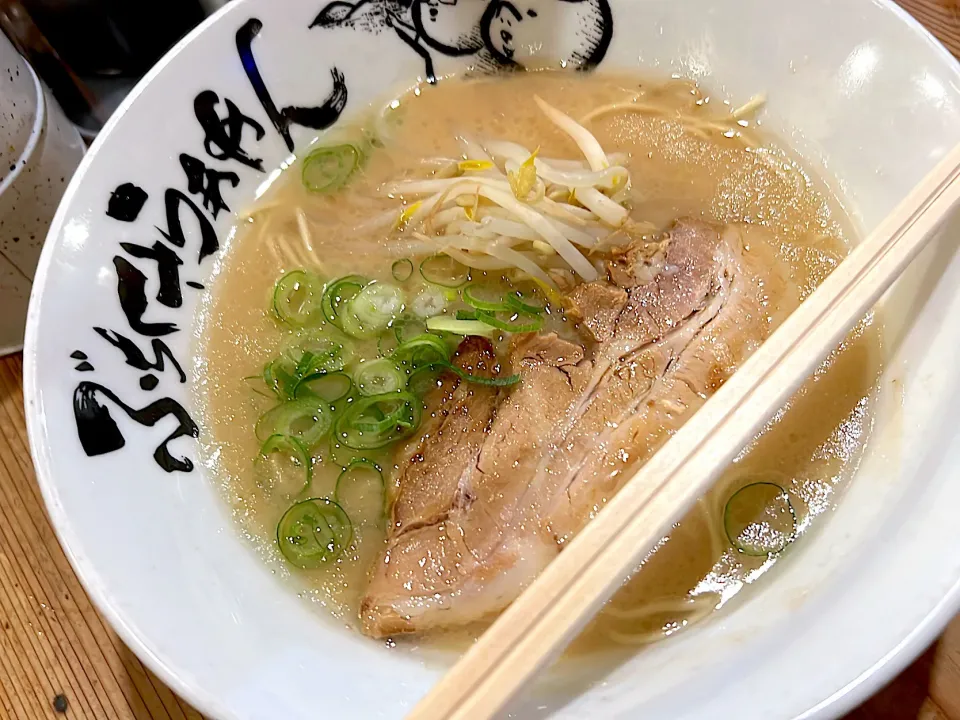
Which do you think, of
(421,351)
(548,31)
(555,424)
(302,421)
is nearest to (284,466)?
(302,421)

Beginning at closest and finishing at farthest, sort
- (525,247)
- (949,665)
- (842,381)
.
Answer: (949,665), (842,381), (525,247)

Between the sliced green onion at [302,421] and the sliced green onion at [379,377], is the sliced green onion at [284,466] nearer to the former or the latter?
the sliced green onion at [302,421]

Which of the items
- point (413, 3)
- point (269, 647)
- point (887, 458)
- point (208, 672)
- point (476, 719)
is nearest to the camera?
point (476, 719)

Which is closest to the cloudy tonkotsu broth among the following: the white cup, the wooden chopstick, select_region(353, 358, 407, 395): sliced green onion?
select_region(353, 358, 407, 395): sliced green onion

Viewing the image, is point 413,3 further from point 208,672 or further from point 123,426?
point 208,672

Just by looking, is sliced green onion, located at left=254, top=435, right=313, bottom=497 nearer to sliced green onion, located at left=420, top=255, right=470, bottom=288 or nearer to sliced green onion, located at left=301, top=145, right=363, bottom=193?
sliced green onion, located at left=420, top=255, right=470, bottom=288

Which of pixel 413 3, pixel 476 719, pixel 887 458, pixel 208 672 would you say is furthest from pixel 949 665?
pixel 413 3

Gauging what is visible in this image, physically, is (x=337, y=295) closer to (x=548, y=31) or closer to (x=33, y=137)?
(x=33, y=137)
